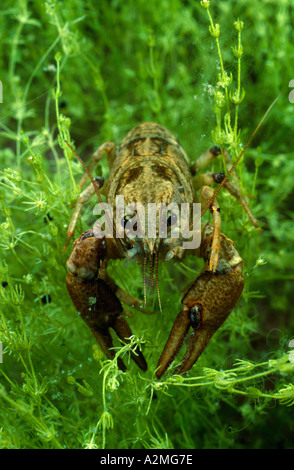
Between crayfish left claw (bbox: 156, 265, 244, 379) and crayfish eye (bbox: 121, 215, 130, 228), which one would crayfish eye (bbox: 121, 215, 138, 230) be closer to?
crayfish eye (bbox: 121, 215, 130, 228)

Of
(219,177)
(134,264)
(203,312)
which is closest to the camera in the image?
(203,312)

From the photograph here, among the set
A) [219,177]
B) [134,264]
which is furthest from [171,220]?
[134,264]

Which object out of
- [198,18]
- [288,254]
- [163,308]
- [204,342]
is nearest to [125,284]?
[163,308]

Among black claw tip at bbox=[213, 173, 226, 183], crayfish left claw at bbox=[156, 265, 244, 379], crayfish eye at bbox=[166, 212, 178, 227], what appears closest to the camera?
crayfish left claw at bbox=[156, 265, 244, 379]

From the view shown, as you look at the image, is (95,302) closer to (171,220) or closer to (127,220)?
(127,220)

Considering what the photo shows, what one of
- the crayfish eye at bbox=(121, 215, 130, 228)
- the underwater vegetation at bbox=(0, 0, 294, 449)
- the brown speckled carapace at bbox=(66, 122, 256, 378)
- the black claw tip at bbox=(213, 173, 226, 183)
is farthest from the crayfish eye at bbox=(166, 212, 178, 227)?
the black claw tip at bbox=(213, 173, 226, 183)

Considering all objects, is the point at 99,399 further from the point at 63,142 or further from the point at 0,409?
the point at 63,142

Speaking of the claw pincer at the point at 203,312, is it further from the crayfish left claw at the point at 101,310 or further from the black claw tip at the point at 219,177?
the black claw tip at the point at 219,177
